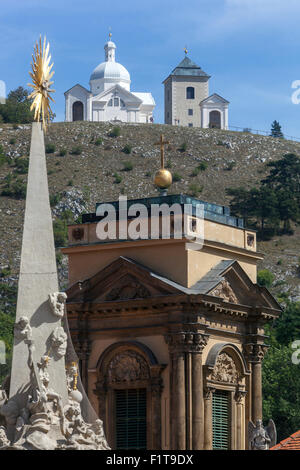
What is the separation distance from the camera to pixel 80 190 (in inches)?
6772

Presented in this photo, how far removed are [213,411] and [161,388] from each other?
88.1 inches

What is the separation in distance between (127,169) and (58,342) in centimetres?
14760

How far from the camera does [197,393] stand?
50375 mm

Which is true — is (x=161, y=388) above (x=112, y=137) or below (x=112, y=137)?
below

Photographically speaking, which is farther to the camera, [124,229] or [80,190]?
[80,190]

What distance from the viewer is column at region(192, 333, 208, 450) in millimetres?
50062

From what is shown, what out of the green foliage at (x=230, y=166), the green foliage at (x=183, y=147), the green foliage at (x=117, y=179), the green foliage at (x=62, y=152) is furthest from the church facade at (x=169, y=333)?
the green foliage at (x=183, y=147)

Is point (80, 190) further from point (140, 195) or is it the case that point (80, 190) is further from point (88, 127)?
point (88, 127)

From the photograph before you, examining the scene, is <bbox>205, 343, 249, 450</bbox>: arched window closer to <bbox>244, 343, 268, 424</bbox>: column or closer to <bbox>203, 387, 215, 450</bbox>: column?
<bbox>203, 387, 215, 450</bbox>: column

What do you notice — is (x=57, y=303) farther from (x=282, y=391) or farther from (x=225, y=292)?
(x=282, y=391)

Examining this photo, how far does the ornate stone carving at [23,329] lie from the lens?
34.0 meters
